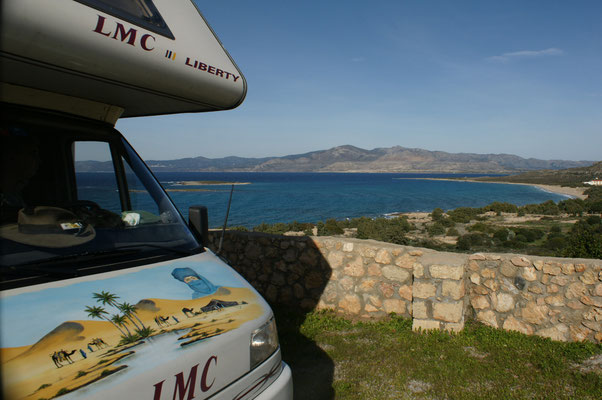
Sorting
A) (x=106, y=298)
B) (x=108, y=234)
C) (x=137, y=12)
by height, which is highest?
(x=137, y=12)

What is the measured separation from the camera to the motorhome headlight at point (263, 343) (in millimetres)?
2367

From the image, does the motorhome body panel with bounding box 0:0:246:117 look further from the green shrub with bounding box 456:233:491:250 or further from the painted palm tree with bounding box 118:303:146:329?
the green shrub with bounding box 456:233:491:250

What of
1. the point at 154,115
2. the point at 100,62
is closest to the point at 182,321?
the point at 100,62

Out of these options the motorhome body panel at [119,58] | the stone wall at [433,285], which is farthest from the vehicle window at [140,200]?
the stone wall at [433,285]

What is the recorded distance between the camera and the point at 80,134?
3.03 metres

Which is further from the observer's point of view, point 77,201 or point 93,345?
point 77,201

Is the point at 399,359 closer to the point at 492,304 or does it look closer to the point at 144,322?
the point at 492,304

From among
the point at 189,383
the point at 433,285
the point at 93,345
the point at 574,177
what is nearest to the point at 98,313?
the point at 93,345

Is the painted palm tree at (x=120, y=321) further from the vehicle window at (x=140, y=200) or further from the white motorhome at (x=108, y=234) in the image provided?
the vehicle window at (x=140, y=200)

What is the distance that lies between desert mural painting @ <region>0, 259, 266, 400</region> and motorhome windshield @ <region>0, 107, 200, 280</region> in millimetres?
278

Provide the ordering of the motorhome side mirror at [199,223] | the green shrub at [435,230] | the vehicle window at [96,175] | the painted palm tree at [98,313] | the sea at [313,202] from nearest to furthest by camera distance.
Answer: the painted palm tree at [98,313]
the vehicle window at [96,175]
the motorhome side mirror at [199,223]
the green shrub at [435,230]
the sea at [313,202]

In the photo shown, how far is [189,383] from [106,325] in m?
0.50

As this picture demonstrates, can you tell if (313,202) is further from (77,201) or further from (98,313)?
(98,313)

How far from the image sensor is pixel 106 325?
190 cm
